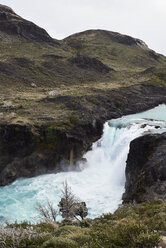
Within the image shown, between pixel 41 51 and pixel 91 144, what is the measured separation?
59568 mm

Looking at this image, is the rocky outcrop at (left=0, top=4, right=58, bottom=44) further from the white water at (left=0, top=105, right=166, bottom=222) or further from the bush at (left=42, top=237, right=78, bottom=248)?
the bush at (left=42, top=237, right=78, bottom=248)

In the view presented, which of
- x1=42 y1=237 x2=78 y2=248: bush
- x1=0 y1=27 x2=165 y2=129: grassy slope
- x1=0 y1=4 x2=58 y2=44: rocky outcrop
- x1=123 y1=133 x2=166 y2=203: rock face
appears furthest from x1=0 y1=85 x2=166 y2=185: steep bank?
x1=0 y1=4 x2=58 y2=44: rocky outcrop

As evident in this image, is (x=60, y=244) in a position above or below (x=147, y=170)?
below

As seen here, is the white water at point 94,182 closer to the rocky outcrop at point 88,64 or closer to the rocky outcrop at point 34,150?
the rocky outcrop at point 34,150

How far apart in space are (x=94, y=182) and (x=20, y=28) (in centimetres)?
8613

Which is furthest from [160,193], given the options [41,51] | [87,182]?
[41,51]

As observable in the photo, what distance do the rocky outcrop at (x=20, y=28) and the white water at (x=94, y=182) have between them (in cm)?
7151

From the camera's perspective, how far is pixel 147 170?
21641mm

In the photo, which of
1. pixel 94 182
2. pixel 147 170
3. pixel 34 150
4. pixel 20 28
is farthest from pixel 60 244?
pixel 20 28

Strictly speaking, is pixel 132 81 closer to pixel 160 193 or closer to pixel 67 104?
pixel 67 104

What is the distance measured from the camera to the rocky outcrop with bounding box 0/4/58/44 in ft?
309

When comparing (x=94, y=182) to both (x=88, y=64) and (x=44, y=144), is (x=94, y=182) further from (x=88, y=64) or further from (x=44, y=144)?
Result: (x=88, y=64)

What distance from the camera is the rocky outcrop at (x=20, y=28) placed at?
94.1 meters

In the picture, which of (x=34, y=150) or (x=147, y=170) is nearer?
(x=147, y=170)
